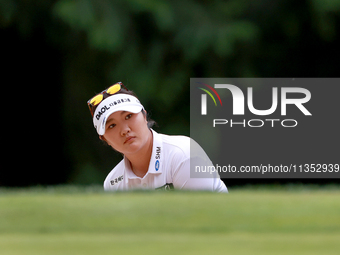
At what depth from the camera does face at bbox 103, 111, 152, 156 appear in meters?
2.28

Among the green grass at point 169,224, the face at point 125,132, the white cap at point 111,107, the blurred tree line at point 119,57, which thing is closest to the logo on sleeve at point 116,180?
the face at point 125,132

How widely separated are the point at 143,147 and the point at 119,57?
13.2 feet

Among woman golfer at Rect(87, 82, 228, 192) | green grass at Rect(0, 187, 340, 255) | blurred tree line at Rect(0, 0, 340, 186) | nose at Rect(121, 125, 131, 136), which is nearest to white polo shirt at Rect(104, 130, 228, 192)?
woman golfer at Rect(87, 82, 228, 192)

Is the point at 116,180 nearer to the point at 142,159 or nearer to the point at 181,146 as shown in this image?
the point at 142,159

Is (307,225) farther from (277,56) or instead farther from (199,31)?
(277,56)

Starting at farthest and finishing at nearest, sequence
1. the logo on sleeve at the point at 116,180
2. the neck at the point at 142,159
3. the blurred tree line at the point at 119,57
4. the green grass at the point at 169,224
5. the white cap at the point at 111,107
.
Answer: the blurred tree line at the point at 119,57 → the logo on sleeve at the point at 116,180 → the neck at the point at 142,159 → the white cap at the point at 111,107 → the green grass at the point at 169,224

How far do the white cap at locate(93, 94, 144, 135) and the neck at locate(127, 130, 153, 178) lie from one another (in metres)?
0.18

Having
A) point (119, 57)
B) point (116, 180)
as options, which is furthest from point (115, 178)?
point (119, 57)

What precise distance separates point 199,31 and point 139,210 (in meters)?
4.89

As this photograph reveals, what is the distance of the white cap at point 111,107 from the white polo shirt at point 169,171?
193mm

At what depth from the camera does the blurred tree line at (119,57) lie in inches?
236

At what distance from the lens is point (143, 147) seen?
235 centimetres

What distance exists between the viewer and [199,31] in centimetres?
596

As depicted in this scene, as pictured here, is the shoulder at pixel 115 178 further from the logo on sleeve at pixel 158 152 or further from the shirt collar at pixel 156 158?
the logo on sleeve at pixel 158 152
